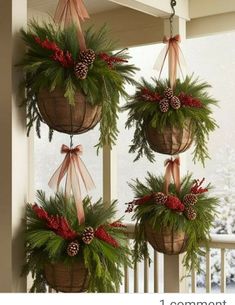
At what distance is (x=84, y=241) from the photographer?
2.36m

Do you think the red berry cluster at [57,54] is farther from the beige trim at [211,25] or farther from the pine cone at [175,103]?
the beige trim at [211,25]

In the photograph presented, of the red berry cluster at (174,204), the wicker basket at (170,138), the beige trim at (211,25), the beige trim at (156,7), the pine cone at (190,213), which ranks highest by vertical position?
the beige trim at (156,7)

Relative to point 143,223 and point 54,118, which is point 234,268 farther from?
point 54,118

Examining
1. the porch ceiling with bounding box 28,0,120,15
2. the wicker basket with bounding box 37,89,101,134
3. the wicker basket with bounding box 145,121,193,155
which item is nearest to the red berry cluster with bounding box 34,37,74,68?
the wicker basket with bounding box 37,89,101,134

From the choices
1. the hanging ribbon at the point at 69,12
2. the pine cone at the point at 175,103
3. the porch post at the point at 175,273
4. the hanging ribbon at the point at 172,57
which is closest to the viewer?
the hanging ribbon at the point at 69,12

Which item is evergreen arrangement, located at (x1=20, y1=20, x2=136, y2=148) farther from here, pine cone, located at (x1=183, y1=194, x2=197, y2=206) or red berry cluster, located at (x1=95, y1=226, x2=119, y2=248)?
pine cone, located at (x1=183, y1=194, x2=197, y2=206)

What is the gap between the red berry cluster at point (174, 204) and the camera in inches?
120

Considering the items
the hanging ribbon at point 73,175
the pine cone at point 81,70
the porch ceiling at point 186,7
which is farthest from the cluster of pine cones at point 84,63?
the porch ceiling at point 186,7

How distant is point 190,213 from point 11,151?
1062 mm

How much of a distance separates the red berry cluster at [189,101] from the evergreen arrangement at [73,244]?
79cm

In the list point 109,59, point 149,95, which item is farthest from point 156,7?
point 109,59

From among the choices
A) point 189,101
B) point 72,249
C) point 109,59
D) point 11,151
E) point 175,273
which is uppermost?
point 109,59

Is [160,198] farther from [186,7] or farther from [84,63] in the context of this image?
[186,7]

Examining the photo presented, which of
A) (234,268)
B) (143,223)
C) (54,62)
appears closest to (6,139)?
(54,62)
